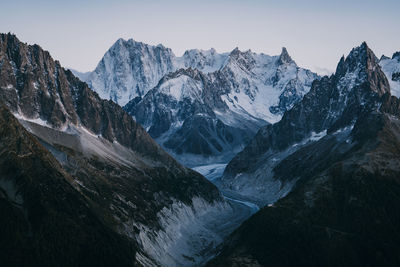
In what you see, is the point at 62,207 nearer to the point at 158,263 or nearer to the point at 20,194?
the point at 20,194

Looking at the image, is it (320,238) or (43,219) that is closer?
(43,219)

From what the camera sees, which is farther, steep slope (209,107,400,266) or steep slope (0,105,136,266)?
steep slope (209,107,400,266)

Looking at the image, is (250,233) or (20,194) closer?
(20,194)

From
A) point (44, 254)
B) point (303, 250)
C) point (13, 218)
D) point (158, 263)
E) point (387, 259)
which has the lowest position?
point (387, 259)

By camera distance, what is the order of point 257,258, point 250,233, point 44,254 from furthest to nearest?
point 250,233 → point 257,258 → point 44,254

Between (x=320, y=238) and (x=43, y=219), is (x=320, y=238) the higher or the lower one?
the lower one

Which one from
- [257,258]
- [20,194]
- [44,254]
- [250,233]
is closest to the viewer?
[44,254]

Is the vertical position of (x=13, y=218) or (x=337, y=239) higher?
(x=13, y=218)

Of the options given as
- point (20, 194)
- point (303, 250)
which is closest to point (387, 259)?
point (303, 250)
